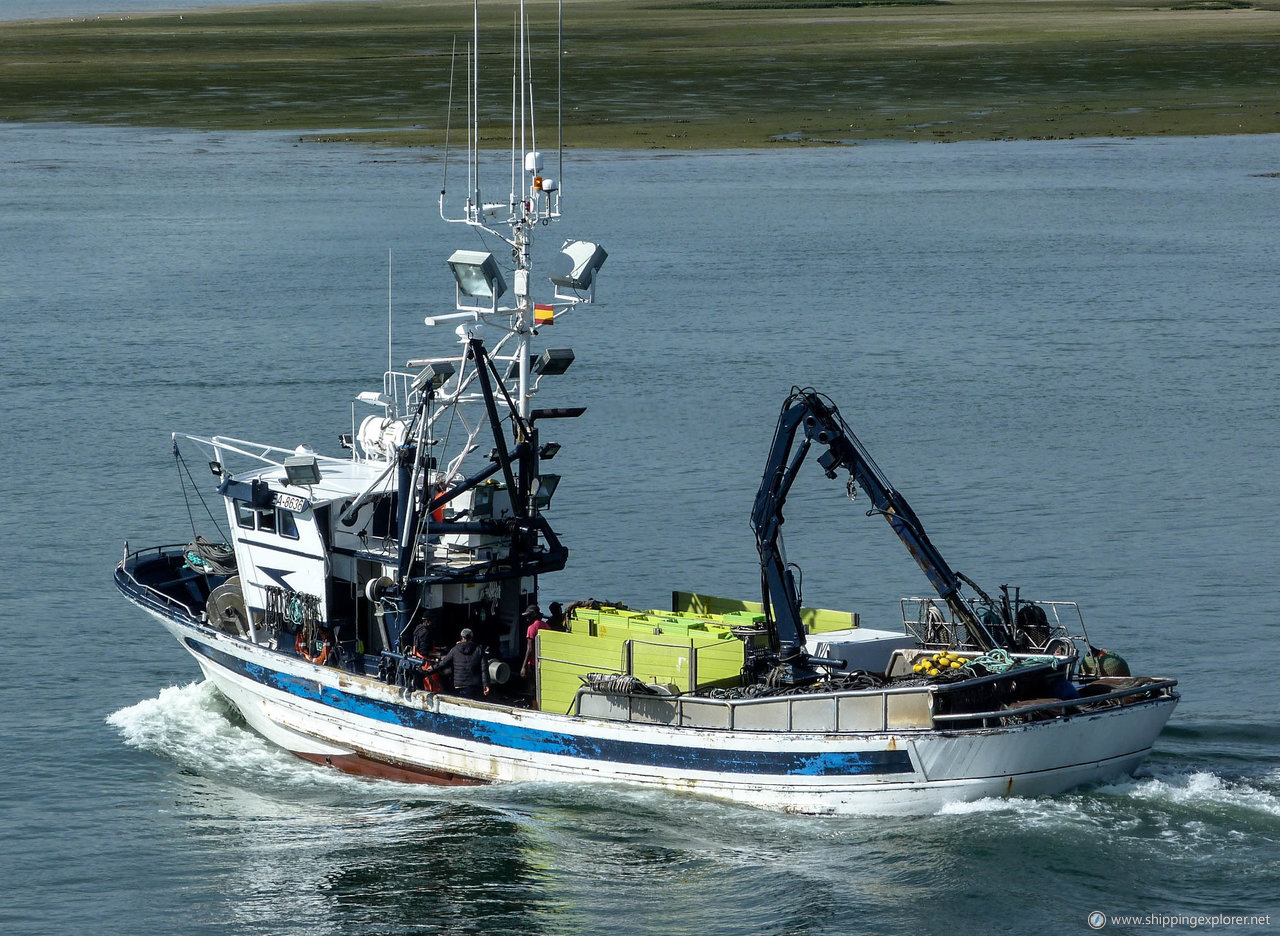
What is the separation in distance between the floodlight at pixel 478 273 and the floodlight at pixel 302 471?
3491 mm

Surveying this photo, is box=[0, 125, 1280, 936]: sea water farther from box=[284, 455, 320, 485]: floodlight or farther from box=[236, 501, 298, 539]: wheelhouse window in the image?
box=[284, 455, 320, 485]: floodlight

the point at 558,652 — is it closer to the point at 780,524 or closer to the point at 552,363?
the point at 780,524

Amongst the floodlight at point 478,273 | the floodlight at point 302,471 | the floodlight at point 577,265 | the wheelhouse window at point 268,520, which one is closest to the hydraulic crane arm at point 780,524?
the floodlight at point 577,265

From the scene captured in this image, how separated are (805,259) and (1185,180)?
27655 mm

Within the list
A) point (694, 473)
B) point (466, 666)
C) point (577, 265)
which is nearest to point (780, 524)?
point (577, 265)

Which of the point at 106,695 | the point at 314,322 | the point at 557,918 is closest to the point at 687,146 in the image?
the point at 314,322

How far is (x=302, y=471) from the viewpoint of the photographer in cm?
2603

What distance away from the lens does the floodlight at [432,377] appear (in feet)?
84.8

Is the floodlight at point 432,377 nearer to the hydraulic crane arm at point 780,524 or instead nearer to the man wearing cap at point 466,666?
the man wearing cap at point 466,666

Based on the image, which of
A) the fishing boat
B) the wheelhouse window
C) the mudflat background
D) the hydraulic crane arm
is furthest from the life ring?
the mudflat background

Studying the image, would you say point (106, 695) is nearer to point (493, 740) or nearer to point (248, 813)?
point (248, 813)

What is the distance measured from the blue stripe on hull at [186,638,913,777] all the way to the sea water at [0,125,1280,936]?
2.30ft

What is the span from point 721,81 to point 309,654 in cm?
10325

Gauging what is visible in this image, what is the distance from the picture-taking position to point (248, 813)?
25781 millimetres
